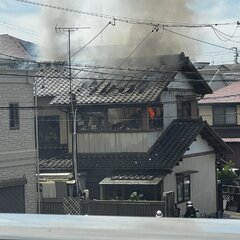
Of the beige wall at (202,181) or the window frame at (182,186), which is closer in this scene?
the window frame at (182,186)

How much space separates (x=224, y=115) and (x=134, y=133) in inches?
525

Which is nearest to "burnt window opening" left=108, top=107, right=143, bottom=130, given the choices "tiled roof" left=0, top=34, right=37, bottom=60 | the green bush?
the green bush

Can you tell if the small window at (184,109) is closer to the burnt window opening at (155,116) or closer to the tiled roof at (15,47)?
the burnt window opening at (155,116)

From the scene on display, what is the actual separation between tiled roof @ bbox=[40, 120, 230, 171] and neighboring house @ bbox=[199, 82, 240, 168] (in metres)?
10.2

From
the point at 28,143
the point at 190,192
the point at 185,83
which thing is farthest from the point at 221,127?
the point at 28,143

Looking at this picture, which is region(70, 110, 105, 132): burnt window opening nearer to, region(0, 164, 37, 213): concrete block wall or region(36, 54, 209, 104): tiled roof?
region(36, 54, 209, 104): tiled roof

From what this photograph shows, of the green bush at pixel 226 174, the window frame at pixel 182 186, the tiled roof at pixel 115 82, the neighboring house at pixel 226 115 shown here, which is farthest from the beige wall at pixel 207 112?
the window frame at pixel 182 186

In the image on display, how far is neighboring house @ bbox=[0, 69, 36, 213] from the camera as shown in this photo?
17.5 m

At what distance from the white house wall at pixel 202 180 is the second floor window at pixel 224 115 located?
9.64m

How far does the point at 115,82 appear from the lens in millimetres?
23281

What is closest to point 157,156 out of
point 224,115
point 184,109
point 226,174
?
point 184,109

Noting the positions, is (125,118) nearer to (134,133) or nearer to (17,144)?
(134,133)

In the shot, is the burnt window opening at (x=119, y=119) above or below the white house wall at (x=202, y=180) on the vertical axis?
above

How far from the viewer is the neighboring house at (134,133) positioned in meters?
20.4
